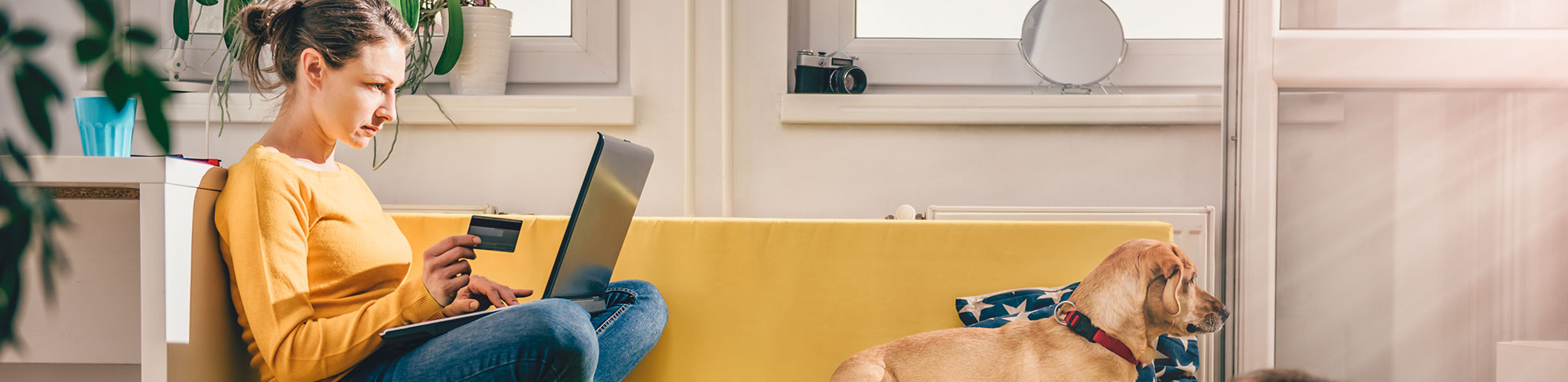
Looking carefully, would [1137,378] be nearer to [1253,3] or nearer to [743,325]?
[743,325]

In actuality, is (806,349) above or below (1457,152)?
below

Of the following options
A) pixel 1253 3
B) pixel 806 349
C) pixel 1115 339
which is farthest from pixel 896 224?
pixel 1253 3

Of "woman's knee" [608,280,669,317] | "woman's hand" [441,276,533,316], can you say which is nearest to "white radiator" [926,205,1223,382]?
"woman's knee" [608,280,669,317]

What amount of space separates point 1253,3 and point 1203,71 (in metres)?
0.30

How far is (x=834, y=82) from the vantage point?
1.81 metres

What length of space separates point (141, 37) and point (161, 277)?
2.86 ft

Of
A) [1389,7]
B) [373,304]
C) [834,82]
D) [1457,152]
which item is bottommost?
[373,304]

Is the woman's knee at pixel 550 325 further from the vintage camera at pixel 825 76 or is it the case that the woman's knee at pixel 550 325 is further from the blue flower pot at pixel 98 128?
the vintage camera at pixel 825 76

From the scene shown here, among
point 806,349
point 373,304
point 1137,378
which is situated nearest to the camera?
point 373,304

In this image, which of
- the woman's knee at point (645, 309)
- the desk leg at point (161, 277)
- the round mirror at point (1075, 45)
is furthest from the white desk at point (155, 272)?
the round mirror at point (1075, 45)

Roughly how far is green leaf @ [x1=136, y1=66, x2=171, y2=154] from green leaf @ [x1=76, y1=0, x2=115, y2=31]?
21 mm

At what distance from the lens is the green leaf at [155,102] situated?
0.85 feet

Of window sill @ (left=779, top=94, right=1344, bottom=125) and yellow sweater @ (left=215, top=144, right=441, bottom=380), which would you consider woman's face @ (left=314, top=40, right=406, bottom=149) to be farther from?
window sill @ (left=779, top=94, right=1344, bottom=125)

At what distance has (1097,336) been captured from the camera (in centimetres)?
128
